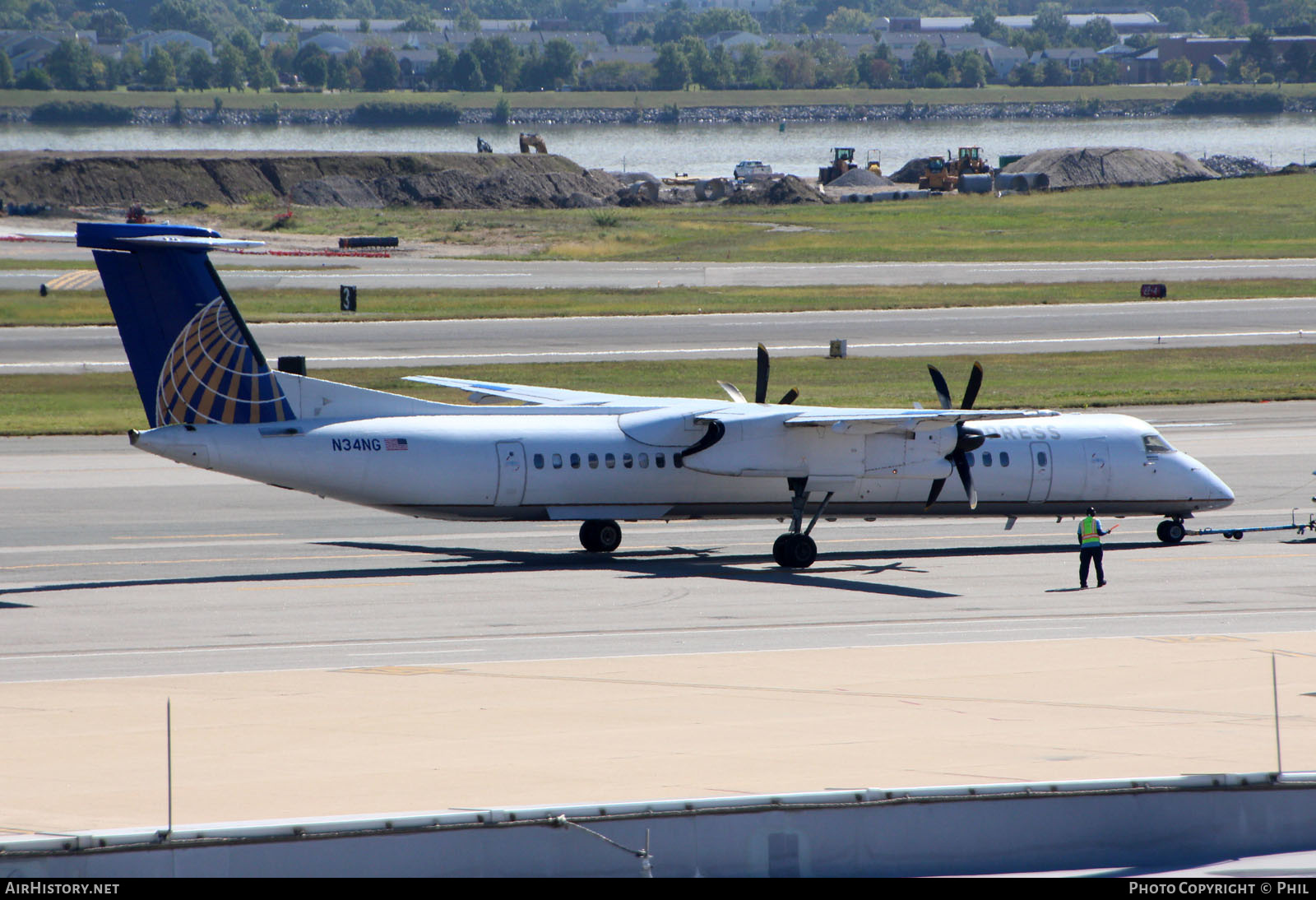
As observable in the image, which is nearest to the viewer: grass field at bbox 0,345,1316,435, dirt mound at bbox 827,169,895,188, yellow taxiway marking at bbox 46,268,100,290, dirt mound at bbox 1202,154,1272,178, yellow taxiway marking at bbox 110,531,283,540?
yellow taxiway marking at bbox 110,531,283,540

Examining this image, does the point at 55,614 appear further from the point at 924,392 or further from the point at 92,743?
the point at 924,392

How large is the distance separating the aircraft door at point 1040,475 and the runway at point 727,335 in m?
27.9

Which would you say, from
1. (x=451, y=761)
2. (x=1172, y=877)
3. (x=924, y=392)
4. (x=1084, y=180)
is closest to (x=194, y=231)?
(x=451, y=761)

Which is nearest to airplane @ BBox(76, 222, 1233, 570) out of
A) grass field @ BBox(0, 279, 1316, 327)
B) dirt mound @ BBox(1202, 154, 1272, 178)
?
grass field @ BBox(0, 279, 1316, 327)

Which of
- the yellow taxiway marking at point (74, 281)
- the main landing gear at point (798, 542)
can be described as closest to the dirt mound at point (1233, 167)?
the yellow taxiway marking at point (74, 281)

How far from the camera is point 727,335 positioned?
219ft

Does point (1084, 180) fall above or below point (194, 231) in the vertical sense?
above

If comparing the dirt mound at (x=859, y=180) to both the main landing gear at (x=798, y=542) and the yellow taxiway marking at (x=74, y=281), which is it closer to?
the yellow taxiway marking at (x=74, y=281)

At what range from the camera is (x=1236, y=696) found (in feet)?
66.8

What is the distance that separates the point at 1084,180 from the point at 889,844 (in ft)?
428

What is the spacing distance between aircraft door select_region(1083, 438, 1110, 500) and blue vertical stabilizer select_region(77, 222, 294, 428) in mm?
17606

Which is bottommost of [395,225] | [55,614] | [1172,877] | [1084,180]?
[1172,877]

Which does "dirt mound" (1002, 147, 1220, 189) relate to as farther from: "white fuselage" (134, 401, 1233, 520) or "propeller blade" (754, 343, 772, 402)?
"propeller blade" (754, 343, 772, 402)

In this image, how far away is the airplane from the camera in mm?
28781
